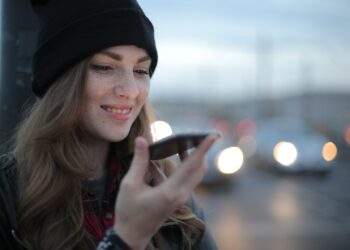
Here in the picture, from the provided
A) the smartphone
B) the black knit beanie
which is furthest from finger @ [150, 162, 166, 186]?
the black knit beanie

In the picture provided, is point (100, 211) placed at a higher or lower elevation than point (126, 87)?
lower

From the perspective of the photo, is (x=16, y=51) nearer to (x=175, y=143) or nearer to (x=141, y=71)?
(x=141, y=71)

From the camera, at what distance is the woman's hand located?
4.69ft

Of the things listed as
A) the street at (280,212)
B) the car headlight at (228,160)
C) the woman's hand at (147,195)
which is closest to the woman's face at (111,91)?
the woman's hand at (147,195)

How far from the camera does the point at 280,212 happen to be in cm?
896

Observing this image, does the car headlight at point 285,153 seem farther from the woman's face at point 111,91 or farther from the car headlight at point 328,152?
the woman's face at point 111,91

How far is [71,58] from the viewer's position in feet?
6.61

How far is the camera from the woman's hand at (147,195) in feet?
4.69

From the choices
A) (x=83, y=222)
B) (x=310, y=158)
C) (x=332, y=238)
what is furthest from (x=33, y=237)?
(x=310, y=158)

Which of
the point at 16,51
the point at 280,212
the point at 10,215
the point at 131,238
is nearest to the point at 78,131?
the point at 10,215

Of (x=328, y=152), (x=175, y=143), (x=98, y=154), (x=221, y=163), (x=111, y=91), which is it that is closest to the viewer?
(x=175, y=143)

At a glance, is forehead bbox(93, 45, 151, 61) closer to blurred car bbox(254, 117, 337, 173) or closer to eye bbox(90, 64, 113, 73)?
eye bbox(90, 64, 113, 73)

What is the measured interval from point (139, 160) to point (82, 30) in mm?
793

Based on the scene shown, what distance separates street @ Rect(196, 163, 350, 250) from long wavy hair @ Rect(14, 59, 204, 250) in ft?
15.7
